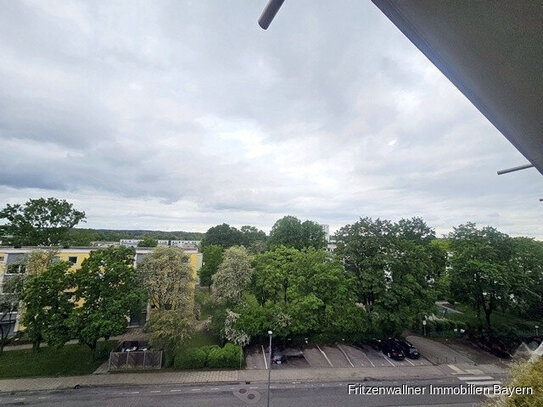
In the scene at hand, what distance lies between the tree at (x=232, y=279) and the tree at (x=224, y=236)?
29246mm

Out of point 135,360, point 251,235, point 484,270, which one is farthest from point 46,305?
point 251,235

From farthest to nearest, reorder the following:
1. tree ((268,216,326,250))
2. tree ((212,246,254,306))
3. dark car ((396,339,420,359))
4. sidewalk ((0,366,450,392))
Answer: tree ((268,216,326,250)), tree ((212,246,254,306)), dark car ((396,339,420,359)), sidewalk ((0,366,450,392))

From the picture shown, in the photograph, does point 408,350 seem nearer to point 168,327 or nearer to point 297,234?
point 168,327

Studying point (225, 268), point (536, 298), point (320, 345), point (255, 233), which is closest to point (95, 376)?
point (225, 268)

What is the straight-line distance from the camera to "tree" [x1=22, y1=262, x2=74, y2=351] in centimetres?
1580

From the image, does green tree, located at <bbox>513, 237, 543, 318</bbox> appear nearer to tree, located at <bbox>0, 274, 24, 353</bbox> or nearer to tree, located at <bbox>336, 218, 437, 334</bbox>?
tree, located at <bbox>336, 218, 437, 334</bbox>

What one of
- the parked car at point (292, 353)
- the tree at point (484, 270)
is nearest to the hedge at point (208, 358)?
the parked car at point (292, 353)

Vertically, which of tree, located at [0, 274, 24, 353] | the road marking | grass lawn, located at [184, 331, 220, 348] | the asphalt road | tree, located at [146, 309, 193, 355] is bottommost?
the road marking

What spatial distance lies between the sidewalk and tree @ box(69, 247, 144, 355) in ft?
7.32

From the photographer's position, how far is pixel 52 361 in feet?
58.4

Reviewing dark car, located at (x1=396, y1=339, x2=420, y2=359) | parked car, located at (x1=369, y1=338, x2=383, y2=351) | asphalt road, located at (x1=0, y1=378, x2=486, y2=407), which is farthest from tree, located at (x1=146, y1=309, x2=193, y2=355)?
dark car, located at (x1=396, y1=339, x2=420, y2=359)

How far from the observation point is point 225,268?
69.2 feet

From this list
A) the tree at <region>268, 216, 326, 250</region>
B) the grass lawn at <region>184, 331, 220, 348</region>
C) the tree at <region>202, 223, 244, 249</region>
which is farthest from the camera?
the tree at <region>202, 223, 244, 249</region>

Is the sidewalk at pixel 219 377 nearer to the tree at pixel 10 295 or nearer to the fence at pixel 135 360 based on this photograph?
the fence at pixel 135 360
